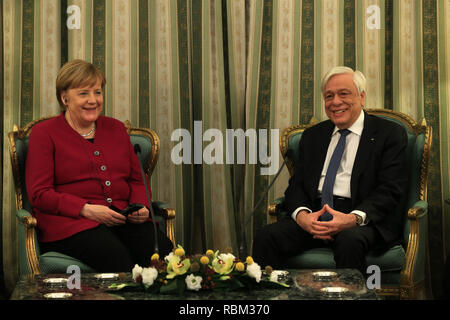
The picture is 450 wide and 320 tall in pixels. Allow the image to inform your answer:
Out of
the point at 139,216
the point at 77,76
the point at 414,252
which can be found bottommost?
the point at 414,252

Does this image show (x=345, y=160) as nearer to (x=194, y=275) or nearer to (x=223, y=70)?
(x=223, y=70)

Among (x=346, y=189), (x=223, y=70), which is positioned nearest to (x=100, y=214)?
(x=346, y=189)

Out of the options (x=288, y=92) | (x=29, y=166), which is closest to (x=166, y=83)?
(x=288, y=92)

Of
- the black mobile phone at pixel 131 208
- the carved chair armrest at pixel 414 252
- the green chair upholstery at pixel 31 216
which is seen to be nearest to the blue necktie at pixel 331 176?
the carved chair armrest at pixel 414 252

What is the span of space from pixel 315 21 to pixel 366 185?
1.12 meters

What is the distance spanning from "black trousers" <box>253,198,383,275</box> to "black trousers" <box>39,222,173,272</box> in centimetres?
44

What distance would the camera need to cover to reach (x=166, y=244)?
3.03m

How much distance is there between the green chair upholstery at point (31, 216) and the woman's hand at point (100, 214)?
0.20 meters

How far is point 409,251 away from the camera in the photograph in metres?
2.88

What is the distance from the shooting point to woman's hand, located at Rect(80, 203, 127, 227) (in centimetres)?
290

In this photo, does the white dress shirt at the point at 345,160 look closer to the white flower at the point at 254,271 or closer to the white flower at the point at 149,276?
the white flower at the point at 254,271

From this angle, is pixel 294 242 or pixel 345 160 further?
pixel 345 160

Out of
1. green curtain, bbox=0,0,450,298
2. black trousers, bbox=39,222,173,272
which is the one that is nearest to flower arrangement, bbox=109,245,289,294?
black trousers, bbox=39,222,173,272

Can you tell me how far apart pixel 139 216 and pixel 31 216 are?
0.49m
